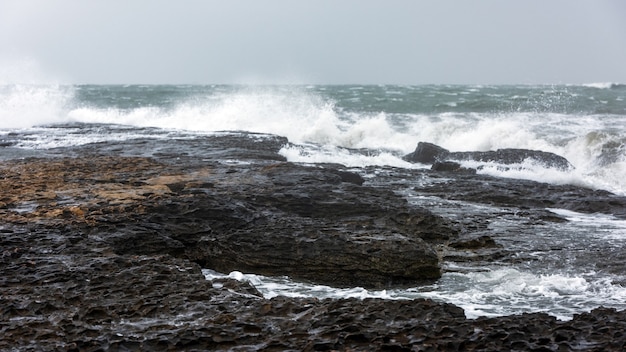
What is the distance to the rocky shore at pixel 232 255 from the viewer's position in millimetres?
3568

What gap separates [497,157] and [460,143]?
19.3 ft

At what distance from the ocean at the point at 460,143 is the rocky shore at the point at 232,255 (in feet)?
1.24

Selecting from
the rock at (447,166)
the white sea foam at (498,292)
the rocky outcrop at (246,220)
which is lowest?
the white sea foam at (498,292)

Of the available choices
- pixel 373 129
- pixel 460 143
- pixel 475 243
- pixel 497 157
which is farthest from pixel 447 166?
pixel 373 129

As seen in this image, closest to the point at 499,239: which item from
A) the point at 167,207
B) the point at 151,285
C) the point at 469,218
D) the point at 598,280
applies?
the point at 469,218

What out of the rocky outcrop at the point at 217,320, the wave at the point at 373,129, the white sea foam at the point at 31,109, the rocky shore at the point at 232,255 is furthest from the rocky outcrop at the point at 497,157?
the white sea foam at the point at 31,109

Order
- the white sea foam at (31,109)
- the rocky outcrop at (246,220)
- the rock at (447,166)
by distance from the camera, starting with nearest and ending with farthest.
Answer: the rocky outcrop at (246,220)
the rock at (447,166)
the white sea foam at (31,109)

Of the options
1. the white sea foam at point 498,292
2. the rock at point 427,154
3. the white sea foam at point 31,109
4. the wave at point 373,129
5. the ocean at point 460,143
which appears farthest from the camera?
the white sea foam at point 31,109

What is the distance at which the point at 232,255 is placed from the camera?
585cm

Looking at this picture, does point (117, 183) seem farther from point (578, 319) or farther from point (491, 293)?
point (578, 319)

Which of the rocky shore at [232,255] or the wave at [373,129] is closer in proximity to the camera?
the rocky shore at [232,255]

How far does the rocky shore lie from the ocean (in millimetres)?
379

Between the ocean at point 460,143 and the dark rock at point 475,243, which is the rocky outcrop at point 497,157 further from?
the dark rock at point 475,243

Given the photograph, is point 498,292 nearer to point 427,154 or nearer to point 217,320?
point 217,320
